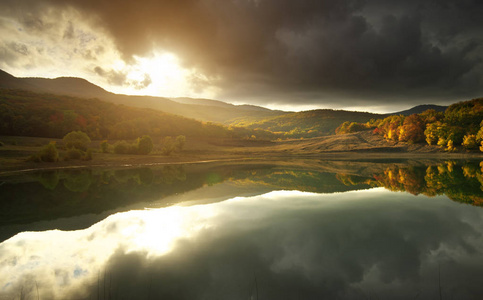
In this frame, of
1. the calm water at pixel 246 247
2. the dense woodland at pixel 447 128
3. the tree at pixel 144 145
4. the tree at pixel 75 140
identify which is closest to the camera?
the calm water at pixel 246 247

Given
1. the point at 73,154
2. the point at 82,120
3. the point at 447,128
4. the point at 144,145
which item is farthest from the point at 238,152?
the point at 447,128

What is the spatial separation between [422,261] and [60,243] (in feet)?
45.8

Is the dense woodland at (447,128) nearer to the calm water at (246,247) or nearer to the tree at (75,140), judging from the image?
the calm water at (246,247)

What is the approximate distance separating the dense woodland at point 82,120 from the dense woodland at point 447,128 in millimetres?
70202

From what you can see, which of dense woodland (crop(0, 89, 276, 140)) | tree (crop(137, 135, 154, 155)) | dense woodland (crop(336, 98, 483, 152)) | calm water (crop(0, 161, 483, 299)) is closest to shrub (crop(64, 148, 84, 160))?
tree (crop(137, 135, 154, 155))

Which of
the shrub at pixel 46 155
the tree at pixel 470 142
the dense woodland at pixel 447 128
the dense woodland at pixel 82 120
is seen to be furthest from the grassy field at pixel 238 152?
the dense woodland at pixel 82 120

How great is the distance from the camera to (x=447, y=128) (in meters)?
68.7

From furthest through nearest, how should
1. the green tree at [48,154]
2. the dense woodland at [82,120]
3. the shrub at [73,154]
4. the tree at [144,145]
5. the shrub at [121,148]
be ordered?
the dense woodland at [82,120] → the tree at [144,145] → the shrub at [121,148] → the shrub at [73,154] → the green tree at [48,154]

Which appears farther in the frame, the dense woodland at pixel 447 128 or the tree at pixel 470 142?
the dense woodland at pixel 447 128

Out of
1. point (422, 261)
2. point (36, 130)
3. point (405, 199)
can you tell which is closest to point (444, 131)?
point (405, 199)

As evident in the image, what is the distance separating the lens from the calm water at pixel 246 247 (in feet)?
22.0

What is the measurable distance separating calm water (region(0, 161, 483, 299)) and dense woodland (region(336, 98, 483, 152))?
197ft

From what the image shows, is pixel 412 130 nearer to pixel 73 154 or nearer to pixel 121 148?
pixel 121 148

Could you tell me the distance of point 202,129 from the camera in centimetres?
11394
